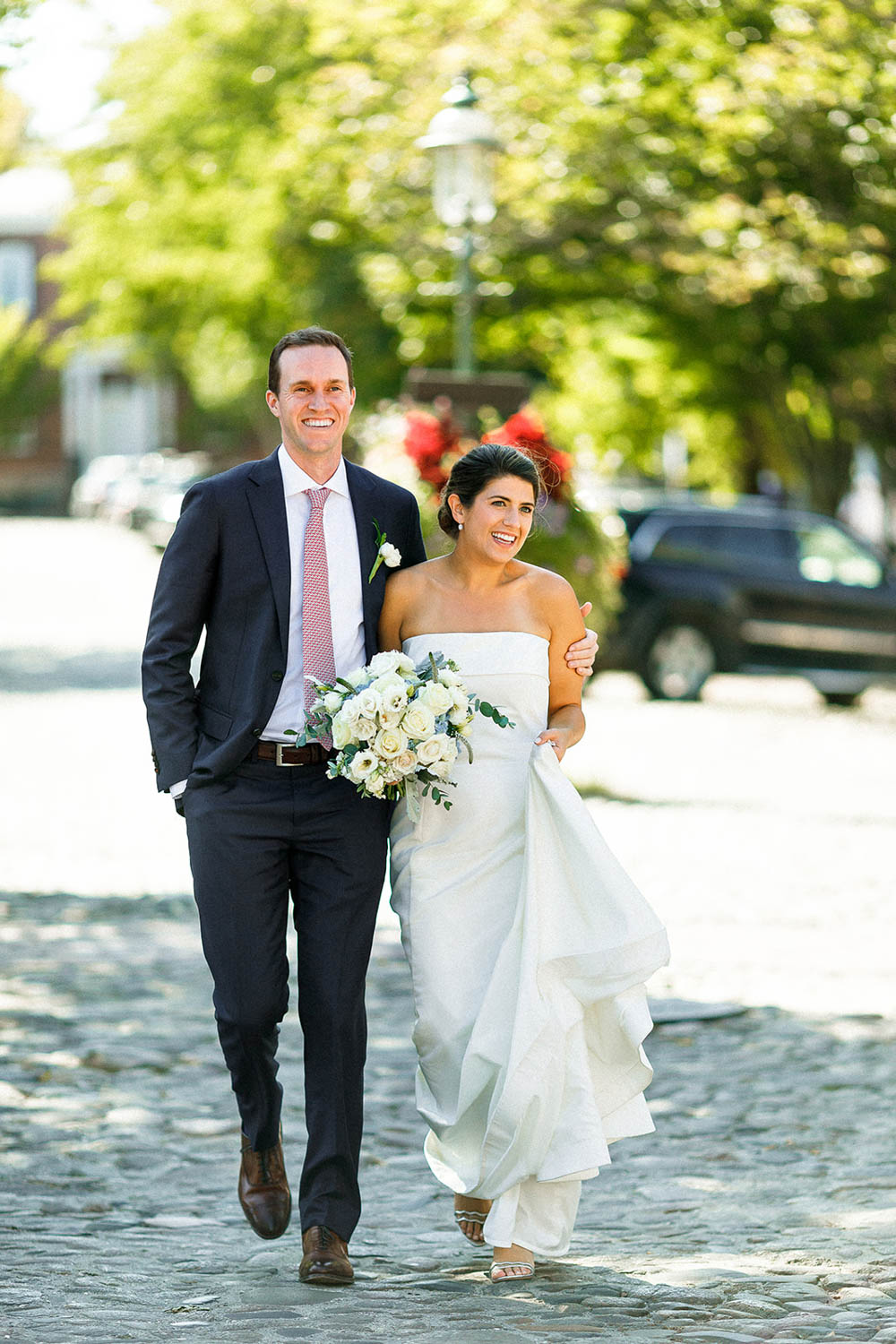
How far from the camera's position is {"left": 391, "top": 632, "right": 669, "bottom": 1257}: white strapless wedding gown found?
4711 millimetres

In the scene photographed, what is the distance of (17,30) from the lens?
11.0m

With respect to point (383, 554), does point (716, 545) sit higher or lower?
lower

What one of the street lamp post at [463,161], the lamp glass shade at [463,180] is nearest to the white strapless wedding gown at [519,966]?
the street lamp post at [463,161]

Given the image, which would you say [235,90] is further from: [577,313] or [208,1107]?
[208,1107]

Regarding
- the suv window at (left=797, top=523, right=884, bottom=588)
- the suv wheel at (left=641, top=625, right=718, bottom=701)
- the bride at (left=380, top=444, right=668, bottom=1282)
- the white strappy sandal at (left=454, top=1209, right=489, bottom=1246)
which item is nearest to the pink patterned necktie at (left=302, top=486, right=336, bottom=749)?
the bride at (left=380, top=444, right=668, bottom=1282)

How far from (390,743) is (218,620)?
24.5 inches

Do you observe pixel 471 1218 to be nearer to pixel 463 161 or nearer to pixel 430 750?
pixel 430 750

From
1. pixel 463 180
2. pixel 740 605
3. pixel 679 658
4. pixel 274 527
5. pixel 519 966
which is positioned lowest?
pixel 679 658

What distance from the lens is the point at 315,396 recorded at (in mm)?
4785

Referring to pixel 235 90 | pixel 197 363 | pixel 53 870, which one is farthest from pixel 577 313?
pixel 197 363

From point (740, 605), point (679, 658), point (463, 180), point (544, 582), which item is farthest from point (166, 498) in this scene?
point (544, 582)

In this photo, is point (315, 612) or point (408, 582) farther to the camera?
point (408, 582)

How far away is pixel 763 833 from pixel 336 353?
26.1ft

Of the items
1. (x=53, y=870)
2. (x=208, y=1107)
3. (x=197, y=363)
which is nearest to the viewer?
(x=208, y=1107)
